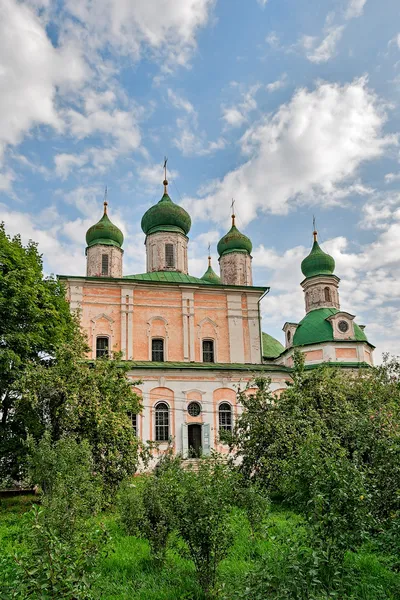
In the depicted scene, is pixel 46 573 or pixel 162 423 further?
pixel 162 423

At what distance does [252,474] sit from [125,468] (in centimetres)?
351

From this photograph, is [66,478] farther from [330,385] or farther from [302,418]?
[330,385]

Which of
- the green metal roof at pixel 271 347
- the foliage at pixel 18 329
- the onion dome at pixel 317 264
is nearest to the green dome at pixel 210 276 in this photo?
the green metal roof at pixel 271 347

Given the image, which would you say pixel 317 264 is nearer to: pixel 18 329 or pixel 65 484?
pixel 18 329

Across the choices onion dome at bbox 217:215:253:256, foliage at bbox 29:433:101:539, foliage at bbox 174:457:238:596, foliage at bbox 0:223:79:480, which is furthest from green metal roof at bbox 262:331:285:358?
foliage at bbox 174:457:238:596

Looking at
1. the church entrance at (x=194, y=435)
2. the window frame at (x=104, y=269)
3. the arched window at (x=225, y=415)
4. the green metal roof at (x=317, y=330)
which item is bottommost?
the church entrance at (x=194, y=435)

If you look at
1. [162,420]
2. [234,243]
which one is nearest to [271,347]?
[234,243]

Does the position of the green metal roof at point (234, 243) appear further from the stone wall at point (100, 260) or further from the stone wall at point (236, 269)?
the stone wall at point (100, 260)

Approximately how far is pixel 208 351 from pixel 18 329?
12711mm

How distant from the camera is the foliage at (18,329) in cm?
1376

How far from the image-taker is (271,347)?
3384cm

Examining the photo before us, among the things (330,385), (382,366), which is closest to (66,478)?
(330,385)

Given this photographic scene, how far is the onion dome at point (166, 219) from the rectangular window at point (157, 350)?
24.3ft

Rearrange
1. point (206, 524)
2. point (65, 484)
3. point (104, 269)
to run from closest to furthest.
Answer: point (206, 524) → point (65, 484) → point (104, 269)
